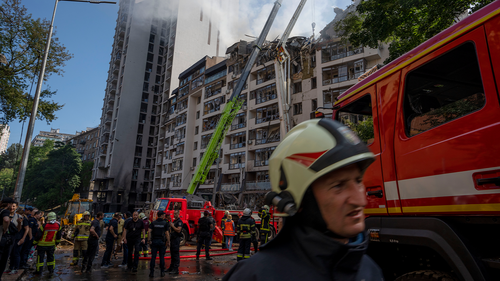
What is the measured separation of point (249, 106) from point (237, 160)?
738 centimetres

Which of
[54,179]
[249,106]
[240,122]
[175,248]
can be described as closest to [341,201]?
[175,248]

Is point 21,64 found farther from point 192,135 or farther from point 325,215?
point 192,135

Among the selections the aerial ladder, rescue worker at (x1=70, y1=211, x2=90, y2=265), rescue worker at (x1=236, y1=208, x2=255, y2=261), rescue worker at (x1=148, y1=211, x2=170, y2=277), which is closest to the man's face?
rescue worker at (x1=148, y1=211, x2=170, y2=277)

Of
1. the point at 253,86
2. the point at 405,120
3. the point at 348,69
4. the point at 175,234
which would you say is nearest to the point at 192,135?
the point at 253,86

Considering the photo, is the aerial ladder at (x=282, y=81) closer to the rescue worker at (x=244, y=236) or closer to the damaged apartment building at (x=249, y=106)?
the damaged apartment building at (x=249, y=106)

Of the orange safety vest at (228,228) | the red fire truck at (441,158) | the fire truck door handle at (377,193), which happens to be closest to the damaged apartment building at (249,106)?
the orange safety vest at (228,228)

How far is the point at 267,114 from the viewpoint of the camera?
37.5 m

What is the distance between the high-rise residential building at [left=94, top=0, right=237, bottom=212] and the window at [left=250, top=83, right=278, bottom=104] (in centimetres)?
2741

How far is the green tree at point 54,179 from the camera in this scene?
2071 inches

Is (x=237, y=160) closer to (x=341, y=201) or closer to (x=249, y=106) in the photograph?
(x=249, y=106)

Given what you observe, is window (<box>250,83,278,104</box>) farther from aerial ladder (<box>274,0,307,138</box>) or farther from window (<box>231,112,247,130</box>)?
aerial ladder (<box>274,0,307,138</box>)

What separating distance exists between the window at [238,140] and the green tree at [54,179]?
33.4m

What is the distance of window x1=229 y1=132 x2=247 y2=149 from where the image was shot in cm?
3944

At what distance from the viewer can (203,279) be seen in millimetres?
8391
